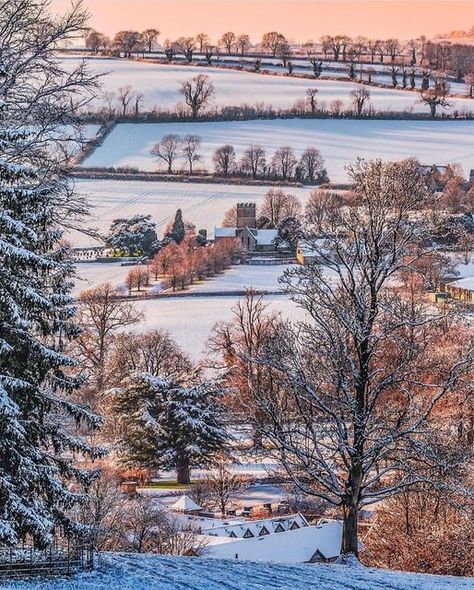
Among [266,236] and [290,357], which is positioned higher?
[290,357]

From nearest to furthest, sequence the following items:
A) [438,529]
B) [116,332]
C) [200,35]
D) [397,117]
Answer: [438,529]
[116,332]
[397,117]
[200,35]

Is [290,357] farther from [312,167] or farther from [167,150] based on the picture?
[167,150]

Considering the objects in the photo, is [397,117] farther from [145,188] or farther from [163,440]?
[163,440]

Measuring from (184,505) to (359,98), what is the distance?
111701 millimetres

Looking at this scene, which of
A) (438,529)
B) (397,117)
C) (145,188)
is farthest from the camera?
(397,117)

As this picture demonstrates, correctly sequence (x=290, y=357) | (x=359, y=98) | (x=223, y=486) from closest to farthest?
(x=290, y=357) < (x=223, y=486) < (x=359, y=98)

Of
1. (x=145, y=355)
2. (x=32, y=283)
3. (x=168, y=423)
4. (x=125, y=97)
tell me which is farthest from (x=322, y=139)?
(x=32, y=283)

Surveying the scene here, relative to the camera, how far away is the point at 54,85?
1481cm

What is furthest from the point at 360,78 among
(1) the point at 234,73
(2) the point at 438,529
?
(2) the point at 438,529

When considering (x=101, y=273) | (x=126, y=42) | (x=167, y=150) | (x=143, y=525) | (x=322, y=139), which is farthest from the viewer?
(x=126, y=42)

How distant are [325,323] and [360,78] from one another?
469 ft

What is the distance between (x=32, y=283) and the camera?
538 inches

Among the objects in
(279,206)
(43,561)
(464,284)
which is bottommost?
(464,284)

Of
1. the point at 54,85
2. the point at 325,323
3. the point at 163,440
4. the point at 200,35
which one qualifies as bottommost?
the point at 163,440
